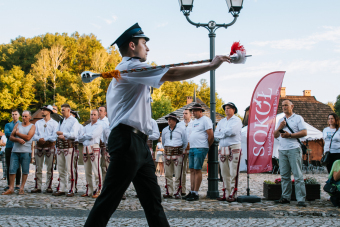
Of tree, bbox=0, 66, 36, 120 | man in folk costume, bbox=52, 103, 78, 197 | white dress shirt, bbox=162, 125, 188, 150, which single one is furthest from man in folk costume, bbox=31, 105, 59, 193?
tree, bbox=0, 66, 36, 120

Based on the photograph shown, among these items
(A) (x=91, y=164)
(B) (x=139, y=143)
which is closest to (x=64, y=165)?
(A) (x=91, y=164)

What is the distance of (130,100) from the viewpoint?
10.0 feet

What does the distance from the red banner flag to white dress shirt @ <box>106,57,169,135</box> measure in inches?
201

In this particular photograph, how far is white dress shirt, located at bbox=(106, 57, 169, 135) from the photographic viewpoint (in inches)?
117

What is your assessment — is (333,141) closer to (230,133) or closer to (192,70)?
(230,133)

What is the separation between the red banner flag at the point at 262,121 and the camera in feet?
25.7

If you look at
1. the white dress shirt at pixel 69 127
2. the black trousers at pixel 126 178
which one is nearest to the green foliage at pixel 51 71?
the white dress shirt at pixel 69 127

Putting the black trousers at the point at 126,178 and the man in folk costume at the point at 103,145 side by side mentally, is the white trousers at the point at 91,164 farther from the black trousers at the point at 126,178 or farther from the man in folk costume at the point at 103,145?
the black trousers at the point at 126,178

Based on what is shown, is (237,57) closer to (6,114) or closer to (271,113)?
(271,113)

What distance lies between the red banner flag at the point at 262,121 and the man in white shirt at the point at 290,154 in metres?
0.31

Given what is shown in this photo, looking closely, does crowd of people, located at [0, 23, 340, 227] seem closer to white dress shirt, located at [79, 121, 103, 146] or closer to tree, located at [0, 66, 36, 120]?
white dress shirt, located at [79, 121, 103, 146]

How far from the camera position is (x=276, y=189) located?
319 inches

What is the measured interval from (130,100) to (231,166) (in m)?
5.21

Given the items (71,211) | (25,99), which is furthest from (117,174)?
(25,99)
